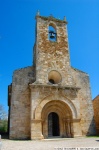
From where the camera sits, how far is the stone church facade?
1323 centimetres

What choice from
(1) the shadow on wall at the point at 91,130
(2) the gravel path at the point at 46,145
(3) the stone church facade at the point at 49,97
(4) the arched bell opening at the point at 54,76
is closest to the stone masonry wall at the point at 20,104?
(3) the stone church facade at the point at 49,97

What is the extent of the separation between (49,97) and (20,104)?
252 cm

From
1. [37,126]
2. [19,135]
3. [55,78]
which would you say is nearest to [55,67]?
[55,78]

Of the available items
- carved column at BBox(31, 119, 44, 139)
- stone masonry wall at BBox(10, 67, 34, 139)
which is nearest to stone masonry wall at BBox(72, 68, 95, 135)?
carved column at BBox(31, 119, 44, 139)

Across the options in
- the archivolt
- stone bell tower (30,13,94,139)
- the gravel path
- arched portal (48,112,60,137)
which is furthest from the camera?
arched portal (48,112,60,137)

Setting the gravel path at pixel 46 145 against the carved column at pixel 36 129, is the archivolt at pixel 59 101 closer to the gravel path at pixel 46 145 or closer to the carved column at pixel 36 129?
the carved column at pixel 36 129

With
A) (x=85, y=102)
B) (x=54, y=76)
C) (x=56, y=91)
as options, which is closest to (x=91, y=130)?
(x=85, y=102)

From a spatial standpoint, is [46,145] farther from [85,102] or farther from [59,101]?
[85,102]

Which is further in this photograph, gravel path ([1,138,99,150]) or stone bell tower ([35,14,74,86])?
stone bell tower ([35,14,74,86])

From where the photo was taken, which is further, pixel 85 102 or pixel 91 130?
pixel 85 102

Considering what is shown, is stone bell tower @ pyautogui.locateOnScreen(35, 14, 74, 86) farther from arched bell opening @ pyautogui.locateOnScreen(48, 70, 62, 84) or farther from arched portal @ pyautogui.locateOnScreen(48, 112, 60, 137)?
arched portal @ pyautogui.locateOnScreen(48, 112, 60, 137)

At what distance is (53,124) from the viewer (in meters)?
14.7

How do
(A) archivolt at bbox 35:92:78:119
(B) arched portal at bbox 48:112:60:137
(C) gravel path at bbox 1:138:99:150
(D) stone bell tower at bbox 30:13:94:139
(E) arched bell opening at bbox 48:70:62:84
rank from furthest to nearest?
(E) arched bell opening at bbox 48:70:62:84 < (B) arched portal at bbox 48:112:60:137 < (D) stone bell tower at bbox 30:13:94:139 < (A) archivolt at bbox 35:92:78:119 < (C) gravel path at bbox 1:138:99:150

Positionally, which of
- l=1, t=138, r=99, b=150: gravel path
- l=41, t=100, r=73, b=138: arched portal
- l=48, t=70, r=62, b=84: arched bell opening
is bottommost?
l=1, t=138, r=99, b=150: gravel path
